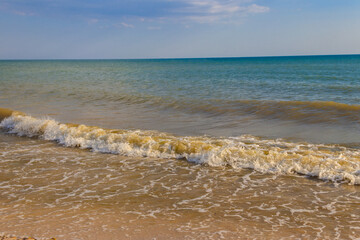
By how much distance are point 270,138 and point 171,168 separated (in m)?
4.37

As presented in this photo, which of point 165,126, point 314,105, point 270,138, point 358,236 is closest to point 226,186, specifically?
point 358,236

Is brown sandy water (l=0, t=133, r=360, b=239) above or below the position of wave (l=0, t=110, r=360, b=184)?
below

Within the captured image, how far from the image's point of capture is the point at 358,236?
16.9 ft

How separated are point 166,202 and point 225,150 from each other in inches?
138

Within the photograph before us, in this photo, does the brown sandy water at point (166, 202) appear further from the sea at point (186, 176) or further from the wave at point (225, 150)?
the wave at point (225, 150)

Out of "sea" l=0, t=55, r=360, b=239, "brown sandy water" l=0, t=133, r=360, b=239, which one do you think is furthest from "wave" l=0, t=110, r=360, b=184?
"brown sandy water" l=0, t=133, r=360, b=239

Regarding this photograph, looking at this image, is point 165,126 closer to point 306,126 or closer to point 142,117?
point 142,117

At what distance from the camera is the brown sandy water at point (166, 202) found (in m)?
5.37

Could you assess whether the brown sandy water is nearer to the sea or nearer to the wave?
the sea

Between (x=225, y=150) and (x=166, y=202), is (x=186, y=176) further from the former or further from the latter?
(x=225, y=150)

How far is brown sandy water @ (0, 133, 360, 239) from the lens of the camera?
5371mm

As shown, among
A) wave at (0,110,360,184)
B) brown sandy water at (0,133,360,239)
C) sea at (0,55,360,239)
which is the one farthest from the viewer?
wave at (0,110,360,184)

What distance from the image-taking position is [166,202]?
662cm

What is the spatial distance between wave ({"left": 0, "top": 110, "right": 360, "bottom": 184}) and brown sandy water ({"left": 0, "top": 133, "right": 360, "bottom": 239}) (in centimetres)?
43
